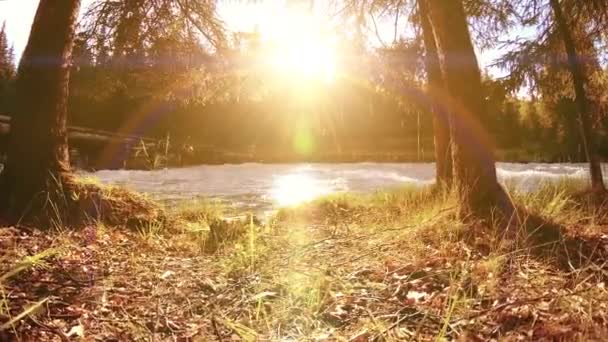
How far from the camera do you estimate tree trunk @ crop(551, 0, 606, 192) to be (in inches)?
385

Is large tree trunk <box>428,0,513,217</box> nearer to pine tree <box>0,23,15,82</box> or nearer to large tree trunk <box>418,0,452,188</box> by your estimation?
large tree trunk <box>418,0,452,188</box>

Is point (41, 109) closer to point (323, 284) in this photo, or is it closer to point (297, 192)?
point (323, 284)

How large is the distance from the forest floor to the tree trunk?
6125 mm

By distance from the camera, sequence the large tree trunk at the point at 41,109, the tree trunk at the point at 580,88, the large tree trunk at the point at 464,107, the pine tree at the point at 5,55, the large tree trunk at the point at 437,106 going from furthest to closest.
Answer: the pine tree at the point at 5,55 < the tree trunk at the point at 580,88 < the large tree trunk at the point at 437,106 < the large tree trunk at the point at 41,109 < the large tree trunk at the point at 464,107

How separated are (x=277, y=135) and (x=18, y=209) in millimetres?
45200

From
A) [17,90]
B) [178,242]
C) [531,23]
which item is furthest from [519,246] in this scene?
[531,23]

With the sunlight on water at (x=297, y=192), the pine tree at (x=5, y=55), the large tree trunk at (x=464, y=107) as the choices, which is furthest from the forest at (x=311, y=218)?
the pine tree at (x=5, y=55)

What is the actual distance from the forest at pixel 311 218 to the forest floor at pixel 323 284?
2cm

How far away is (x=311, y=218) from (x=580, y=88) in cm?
659

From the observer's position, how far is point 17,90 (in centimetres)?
583

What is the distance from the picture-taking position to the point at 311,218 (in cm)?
907

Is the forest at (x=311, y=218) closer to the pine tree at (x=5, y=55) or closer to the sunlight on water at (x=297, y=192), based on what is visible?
the sunlight on water at (x=297, y=192)

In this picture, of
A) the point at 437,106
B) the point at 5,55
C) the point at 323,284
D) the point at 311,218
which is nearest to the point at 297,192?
the point at 311,218

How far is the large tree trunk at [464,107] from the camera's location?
5.00 meters
